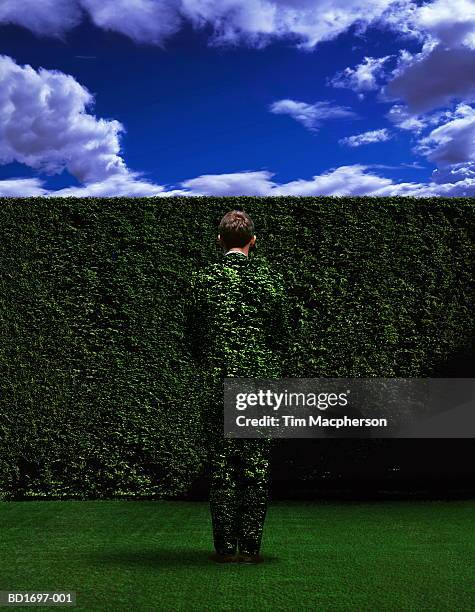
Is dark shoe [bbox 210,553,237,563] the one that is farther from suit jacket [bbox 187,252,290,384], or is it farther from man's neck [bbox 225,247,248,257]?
man's neck [bbox 225,247,248,257]

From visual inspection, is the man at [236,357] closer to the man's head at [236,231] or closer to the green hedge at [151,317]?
the man's head at [236,231]

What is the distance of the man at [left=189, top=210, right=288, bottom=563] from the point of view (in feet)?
16.7

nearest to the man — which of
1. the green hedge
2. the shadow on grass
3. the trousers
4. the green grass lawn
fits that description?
the trousers

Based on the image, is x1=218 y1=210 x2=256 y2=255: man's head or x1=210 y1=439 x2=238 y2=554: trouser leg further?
x1=218 y1=210 x2=256 y2=255: man's head

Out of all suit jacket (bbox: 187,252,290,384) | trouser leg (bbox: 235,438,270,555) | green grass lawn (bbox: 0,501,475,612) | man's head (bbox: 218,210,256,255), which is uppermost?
man's head (bbox: 218,210,256,255)

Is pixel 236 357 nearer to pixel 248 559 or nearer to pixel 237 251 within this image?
pixel 237 251

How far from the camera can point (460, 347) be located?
28.3 feet

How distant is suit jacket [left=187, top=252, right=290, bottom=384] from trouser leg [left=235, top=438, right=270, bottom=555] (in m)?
0.46

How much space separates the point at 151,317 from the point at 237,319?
3.36m

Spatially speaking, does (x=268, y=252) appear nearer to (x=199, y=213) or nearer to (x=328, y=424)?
(x=199, y=213)

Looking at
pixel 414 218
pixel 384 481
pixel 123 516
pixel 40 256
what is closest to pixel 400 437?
pixel 384 481

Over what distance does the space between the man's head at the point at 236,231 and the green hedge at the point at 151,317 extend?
3.02 meters

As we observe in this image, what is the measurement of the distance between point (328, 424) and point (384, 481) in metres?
0.93

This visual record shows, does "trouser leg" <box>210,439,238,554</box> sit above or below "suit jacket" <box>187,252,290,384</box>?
below
